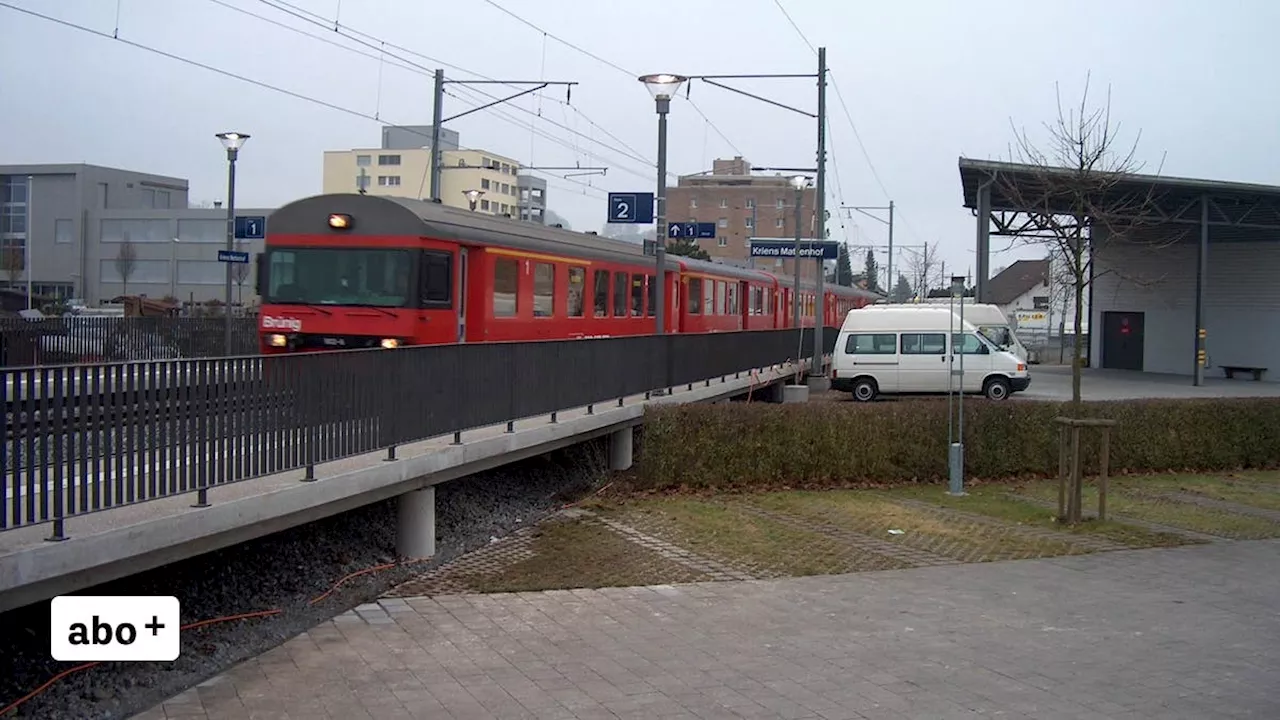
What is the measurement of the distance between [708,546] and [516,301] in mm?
7547

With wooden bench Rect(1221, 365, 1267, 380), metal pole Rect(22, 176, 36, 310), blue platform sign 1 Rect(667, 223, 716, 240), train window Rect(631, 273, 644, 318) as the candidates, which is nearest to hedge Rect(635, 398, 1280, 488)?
train window Rect(631, 273, 644, 318)

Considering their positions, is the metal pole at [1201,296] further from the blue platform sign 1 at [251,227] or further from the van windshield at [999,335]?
the blue platform sign 1 at [251,227]

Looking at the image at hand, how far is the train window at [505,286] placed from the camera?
53.8ft

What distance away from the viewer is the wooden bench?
39688 mm

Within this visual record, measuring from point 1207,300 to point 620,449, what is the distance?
113 feet

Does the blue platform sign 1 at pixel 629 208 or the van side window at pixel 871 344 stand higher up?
the blue platform sign 1 at pixel 629 208

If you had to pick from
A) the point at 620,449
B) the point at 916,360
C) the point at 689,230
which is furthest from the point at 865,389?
the point at 620,449

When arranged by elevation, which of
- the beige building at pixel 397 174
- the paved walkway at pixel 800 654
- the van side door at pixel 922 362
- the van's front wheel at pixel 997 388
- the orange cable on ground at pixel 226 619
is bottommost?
the orange cable on ground at pixel 226 619

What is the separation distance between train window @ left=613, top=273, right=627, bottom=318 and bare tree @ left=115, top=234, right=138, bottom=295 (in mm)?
47577

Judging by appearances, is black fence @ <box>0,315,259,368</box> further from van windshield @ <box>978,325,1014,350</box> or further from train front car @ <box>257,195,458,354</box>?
van windshield @ <box>978,325,1014,350</box>

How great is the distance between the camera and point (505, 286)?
16.8 m

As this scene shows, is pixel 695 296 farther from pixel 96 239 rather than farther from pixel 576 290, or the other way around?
pixel 96 239

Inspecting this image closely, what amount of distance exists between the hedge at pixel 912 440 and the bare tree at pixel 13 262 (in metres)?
60.6

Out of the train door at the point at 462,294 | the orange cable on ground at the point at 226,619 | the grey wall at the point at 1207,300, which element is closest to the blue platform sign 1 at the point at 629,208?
the train door at the point at 462,294
